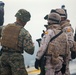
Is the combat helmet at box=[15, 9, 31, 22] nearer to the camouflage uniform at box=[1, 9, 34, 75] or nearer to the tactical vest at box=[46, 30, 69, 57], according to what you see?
the camouflage uniform at box=[1, 9, 34, 75]

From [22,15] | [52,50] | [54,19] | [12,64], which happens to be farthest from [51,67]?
[22,15]

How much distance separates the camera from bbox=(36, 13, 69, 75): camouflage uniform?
3.31 meters

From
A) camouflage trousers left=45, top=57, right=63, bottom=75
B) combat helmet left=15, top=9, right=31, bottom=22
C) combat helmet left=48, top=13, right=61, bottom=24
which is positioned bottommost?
camouflage trousers left=45, top=57, right=63, bottom=75

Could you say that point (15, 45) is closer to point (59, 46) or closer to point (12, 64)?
point (12, 64)

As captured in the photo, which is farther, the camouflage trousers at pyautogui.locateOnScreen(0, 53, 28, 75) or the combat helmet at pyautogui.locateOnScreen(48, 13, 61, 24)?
the combat helmet at pyautogui.locateOnScreen(48, 13, 61, 24)

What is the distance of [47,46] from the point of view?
3.32 metres

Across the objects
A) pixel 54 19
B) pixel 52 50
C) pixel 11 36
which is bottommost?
pixel 52 50

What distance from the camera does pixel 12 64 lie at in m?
3.24

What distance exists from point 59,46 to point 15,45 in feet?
1.86

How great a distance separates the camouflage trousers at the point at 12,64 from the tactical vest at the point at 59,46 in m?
0.38

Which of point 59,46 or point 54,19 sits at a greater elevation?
point 54,19

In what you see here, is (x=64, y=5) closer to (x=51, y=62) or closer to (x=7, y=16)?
(x=7, y=16)

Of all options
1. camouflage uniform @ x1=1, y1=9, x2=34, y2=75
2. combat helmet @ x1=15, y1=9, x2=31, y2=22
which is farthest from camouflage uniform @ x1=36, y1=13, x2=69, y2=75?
combat helmet @ x1=15, y1=9, x2=31, y2=22

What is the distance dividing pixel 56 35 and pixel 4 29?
2.17 feet
